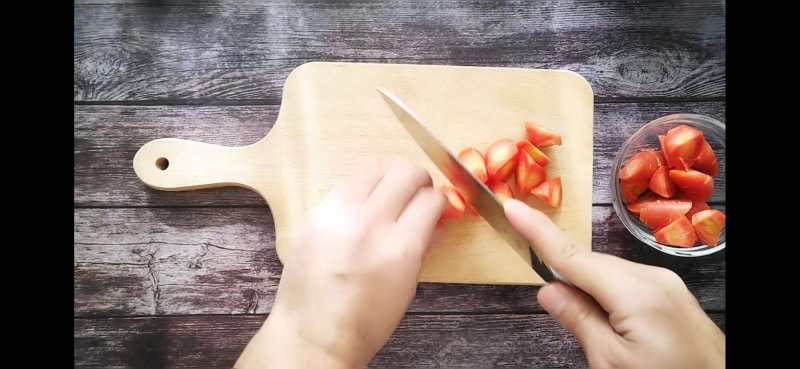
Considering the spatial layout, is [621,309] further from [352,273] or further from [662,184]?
A: [352,273]

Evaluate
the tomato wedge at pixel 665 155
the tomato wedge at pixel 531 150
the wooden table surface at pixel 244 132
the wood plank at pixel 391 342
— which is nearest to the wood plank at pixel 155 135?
the wooden table surface at pixel 244 132

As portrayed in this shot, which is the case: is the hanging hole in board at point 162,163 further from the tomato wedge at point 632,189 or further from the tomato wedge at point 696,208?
the tomato wedge at point 696,208

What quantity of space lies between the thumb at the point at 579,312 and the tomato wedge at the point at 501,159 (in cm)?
29

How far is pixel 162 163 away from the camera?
1.26m

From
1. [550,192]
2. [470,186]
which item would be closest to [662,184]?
[550,192]

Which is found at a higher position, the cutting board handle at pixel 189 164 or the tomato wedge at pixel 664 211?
the cutting board handle at pixel 189 164

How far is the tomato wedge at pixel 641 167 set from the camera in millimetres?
1215

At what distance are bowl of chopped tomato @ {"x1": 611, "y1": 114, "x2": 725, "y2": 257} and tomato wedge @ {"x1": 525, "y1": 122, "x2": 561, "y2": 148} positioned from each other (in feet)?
0.55

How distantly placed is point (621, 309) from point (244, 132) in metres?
0.96

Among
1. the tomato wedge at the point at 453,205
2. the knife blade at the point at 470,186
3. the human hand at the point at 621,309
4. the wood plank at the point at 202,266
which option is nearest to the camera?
the human hand at the point at 621,309

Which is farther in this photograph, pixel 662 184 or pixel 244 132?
pixel 244 132

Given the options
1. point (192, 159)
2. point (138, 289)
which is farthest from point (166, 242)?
point (192, 159)

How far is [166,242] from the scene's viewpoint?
132cm
